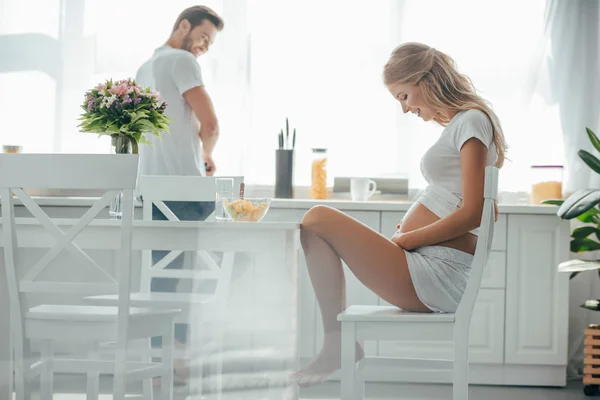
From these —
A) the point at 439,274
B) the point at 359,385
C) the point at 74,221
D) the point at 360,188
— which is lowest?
the point at 359,385

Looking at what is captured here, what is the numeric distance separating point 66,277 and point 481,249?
32.5 inches

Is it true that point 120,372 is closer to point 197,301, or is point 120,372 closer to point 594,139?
point 197,301

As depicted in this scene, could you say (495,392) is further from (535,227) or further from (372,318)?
(372,318)

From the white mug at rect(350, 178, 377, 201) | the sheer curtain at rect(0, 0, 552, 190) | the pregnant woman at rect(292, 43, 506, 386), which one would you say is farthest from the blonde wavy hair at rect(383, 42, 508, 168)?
the sheer curtain at rect(0, 0, 552, 190)

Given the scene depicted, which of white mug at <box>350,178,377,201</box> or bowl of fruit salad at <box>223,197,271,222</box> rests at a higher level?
white mug at <box>350,178,377,201</box>

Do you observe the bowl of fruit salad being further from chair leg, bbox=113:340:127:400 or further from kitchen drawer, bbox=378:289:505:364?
kitchen drawer, bbox=378:289:505:364

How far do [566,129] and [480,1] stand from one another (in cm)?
63

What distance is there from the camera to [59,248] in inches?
57.6

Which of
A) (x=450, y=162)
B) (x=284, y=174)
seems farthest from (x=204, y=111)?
(x=450, y=162)

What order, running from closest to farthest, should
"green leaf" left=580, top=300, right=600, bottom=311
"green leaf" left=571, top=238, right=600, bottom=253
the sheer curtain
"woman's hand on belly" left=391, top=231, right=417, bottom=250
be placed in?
"woman's hand on belly" left=391, top=231, right=417, bottom=250, "green leaf" left=580, top=300, right=600, bottom=311, "green leaf" left=571, top=238, right=600, bottom=253, the sheer curtain

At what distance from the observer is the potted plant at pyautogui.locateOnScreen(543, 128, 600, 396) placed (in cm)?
263

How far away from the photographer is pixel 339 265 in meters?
1.76

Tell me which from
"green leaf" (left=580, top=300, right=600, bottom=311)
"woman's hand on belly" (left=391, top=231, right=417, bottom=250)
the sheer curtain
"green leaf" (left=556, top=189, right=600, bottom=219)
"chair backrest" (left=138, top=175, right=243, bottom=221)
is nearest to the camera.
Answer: "woman's hand on belly" (left=391, top=231, right=417, bottom=250)

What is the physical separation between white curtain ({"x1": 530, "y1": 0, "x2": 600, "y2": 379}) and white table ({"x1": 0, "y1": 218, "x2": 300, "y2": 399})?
1.87m
